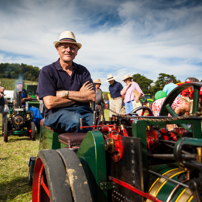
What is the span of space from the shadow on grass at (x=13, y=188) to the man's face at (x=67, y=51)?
187 cm

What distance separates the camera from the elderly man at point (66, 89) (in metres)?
2.57

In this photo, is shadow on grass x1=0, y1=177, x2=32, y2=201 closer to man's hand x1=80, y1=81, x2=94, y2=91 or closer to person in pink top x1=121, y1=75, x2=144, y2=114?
man's hand x1=80, y1=81, x2=94, y2=91

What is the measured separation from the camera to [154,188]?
117cm

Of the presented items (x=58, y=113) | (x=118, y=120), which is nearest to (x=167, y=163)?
(x=118, y=120)

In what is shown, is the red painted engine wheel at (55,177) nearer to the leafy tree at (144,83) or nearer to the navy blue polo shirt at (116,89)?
the navy blue polo shirt at (116,89)

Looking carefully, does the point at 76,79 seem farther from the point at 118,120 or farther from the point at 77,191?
the point at 77,191

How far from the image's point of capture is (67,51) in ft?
9.68

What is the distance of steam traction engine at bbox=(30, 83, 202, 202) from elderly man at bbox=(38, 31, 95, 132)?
0.95 metres

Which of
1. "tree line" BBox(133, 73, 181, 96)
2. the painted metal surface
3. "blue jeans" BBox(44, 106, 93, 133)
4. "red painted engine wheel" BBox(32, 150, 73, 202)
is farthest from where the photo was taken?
"tree line" BBox(133, 73, 181, 96)

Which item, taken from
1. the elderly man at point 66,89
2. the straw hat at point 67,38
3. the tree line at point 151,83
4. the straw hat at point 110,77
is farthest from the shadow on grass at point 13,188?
the tree line at point 151,83

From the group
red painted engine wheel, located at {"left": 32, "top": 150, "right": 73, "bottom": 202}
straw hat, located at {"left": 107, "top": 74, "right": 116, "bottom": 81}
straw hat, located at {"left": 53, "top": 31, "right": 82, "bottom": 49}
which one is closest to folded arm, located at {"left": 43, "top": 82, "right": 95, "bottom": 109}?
straw hat, located at {"left": 53, "top": 31, "right": 82, "bottom": 49}

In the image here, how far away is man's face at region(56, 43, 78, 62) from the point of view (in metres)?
2.94

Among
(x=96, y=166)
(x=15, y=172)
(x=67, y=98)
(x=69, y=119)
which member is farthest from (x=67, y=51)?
(x=15, y=172)

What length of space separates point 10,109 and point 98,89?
12.1 ft
